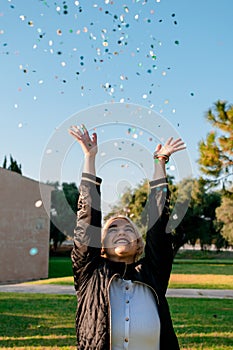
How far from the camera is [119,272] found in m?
1.91

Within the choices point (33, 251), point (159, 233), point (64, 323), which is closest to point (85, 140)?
point (159, 233)

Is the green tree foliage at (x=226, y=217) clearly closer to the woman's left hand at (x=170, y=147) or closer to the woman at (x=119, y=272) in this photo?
the woman's left hand at (x=170, y=147)

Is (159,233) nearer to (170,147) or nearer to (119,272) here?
(119,272)

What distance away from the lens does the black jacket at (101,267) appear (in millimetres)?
1789

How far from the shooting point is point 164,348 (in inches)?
72.0

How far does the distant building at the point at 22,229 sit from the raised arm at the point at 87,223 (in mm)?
12329

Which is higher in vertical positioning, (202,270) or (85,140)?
(85,140)

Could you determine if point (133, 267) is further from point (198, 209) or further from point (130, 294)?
point (198, 209)

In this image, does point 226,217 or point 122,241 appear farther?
point 226,217

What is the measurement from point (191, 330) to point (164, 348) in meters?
4.04

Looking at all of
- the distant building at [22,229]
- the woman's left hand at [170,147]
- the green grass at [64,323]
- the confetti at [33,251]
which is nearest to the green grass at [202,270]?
the distant building at [22,229]

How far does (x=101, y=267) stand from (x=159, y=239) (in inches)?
10.5

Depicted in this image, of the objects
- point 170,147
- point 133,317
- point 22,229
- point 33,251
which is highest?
point 22,229

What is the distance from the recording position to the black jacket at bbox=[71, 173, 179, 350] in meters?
1.79
